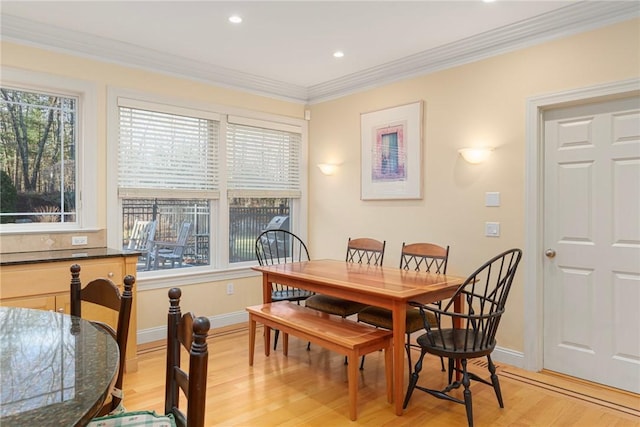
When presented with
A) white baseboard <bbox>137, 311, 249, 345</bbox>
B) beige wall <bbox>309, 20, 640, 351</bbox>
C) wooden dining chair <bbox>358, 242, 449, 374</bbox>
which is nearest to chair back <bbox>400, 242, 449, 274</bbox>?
wooden dining chair <bbox>358, 242, 449, 374</bbox>

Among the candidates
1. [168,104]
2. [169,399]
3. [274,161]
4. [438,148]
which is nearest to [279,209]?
[274,161]

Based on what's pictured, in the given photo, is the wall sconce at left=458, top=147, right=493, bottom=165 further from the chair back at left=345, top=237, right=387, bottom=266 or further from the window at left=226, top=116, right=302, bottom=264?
the window at left=226, top=116, right=302, bottom=264

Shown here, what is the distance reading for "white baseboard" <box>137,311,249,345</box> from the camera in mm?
3916

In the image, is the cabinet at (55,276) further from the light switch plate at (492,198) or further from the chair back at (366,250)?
the light switch plate at (492,198)

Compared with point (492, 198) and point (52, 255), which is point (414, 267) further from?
point (52, 255)

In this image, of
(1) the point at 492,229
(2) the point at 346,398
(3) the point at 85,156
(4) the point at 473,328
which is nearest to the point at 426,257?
(1) the point at 492,229

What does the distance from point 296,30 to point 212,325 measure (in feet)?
9.89

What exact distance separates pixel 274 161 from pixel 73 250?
2350 mm

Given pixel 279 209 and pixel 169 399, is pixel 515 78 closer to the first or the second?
pixel 279 209

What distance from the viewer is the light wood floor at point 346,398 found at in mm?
2543

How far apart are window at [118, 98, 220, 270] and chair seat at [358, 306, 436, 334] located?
6.71 ft

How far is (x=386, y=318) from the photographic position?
3.10 metres

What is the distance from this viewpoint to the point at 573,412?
2639 millimetres

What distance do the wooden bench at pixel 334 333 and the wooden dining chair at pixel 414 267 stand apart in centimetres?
19
